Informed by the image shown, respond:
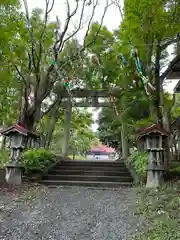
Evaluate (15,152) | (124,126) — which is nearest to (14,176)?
(15,152)

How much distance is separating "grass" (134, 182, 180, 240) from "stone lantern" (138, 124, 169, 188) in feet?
1.13

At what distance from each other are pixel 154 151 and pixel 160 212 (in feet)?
7.97

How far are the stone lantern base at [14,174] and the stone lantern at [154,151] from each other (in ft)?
11.5

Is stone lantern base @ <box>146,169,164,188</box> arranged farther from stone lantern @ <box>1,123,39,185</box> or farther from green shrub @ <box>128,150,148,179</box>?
stone lantern @ <box>1,123,39,185</box>

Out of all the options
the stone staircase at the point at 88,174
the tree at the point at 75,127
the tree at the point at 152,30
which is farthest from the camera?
the tree at the point at 75,127

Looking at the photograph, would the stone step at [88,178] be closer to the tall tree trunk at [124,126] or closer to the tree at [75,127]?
the tall tree trunk at [124,126]

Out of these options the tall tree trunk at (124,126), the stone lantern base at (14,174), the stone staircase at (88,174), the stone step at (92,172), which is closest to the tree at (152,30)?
the tall tree trunk at (124,126)

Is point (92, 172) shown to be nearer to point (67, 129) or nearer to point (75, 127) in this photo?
point (67, 129)

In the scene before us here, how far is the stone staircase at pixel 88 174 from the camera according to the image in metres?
6.53

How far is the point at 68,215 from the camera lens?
13.3 feet

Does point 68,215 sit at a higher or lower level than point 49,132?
lower

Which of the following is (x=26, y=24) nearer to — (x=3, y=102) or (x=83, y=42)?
(x=83, y=42)

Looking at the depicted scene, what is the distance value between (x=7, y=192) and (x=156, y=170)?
385 centimetres

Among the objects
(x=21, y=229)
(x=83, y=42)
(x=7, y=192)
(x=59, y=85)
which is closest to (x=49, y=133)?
(x=59, y=85)
